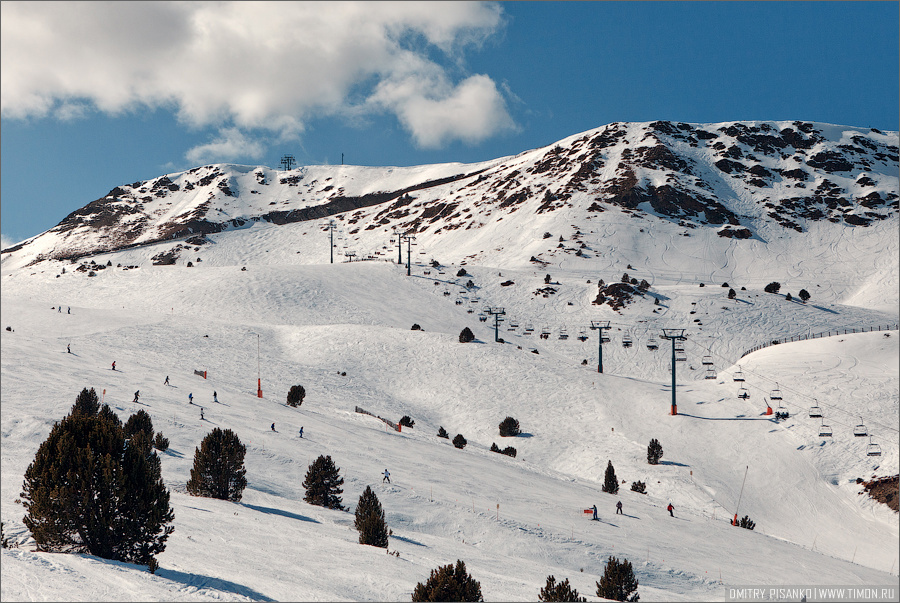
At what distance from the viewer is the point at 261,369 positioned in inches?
2181

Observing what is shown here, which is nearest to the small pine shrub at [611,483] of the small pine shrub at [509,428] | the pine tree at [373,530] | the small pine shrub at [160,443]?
the small pine shrub at [509,428]

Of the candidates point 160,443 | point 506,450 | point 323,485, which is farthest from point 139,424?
point 506,450

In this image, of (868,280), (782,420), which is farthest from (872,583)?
(868,280)

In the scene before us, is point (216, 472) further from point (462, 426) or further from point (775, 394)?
point (775, 394)

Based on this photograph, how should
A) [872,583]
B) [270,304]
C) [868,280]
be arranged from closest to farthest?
[872,583] → [270,304] → [868,280]

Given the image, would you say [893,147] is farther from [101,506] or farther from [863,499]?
[101,506]

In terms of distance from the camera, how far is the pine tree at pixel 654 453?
138 ft

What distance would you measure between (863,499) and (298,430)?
3405cm

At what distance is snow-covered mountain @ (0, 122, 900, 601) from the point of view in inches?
861

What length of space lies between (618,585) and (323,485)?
1376cm

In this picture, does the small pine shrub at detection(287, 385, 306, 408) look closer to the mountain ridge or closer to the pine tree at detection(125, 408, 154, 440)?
the pine tree at detection(125, 408, 154, 440)

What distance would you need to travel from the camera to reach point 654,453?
42094 millimetres

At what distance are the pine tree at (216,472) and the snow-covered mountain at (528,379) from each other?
0.83 m

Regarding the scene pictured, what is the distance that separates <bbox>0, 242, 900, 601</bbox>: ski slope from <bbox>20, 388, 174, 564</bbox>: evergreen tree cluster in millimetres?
822
